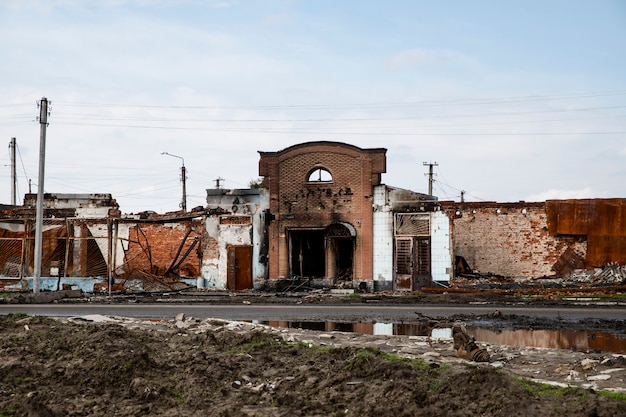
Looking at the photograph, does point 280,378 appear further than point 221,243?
No

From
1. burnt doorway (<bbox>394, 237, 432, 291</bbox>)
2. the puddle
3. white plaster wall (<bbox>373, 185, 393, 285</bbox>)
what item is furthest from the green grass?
white plaster wall (<bbox>373, 185, 393, 285</bbox>)

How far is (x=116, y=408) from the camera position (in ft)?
32.0

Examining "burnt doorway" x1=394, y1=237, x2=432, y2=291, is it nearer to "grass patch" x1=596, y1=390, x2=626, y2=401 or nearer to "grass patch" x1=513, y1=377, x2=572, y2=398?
"grass patch" x1=513, y1=377, x2=572, y2=398

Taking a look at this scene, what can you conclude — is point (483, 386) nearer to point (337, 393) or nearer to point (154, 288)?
point (337, 393)

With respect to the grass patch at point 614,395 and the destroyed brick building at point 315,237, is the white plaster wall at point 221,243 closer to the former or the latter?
the destroyed brick building at point 315,237

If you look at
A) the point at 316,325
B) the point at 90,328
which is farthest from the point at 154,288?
the point at 90,328

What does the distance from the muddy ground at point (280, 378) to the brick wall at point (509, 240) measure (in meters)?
24.2

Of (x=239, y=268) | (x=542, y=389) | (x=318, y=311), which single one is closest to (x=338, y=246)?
Result: (x=239, y=268)

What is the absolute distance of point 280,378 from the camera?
10.9 m

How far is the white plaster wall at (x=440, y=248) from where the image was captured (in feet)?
111

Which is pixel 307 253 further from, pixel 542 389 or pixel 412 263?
pixel 542 389

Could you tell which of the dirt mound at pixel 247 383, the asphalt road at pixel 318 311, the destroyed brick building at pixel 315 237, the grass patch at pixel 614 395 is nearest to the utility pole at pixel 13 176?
the destroyed brick building at pixel 315 237

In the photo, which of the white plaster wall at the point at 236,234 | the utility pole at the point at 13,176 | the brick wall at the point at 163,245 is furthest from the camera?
the utility pole at the point at 13,176

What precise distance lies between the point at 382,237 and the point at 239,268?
22.8ft
